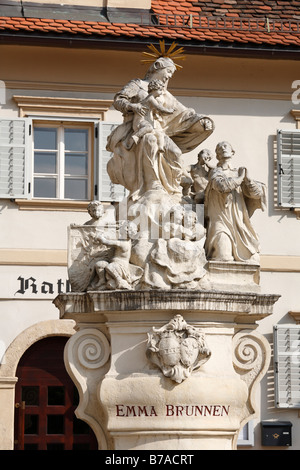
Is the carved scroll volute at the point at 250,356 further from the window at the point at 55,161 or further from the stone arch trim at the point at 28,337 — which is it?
the window at the point at 55,161

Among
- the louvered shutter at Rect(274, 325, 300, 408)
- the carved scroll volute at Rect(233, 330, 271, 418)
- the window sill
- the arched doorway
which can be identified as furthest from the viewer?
the window sill

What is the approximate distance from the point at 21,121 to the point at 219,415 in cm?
949

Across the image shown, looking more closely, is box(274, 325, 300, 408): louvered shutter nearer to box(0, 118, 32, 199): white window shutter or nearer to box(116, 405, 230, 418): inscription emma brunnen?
box(0, 118, 32, 199): white window shutter

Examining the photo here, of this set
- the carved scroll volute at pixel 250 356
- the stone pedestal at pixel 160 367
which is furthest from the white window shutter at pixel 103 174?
the stone pedestal at pixel 160 367

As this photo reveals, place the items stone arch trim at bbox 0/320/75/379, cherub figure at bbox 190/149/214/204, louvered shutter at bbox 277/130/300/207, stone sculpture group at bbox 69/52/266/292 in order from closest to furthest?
stone sculpture group at bbox 69/52/266/292, cherub figure at bbox 190/149/214/204, stone arch trim at bbox 0/320/75/379, louvered shutter at bbox 277/130/300/207

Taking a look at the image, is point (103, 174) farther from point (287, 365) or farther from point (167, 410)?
point (167, 410)

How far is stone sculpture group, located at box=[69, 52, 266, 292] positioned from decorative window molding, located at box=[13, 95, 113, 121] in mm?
7639

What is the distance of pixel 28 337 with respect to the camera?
2053cm

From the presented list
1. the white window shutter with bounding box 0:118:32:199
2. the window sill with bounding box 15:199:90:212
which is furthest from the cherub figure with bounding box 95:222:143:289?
the white window shutter with bounding box 0:118:32:199

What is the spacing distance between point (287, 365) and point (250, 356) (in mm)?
8024

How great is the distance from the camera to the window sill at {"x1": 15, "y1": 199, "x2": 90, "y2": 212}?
20797 mm

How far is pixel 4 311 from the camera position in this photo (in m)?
20.5

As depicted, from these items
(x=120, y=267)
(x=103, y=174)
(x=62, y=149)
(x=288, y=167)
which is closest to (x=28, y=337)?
(x=103, y=174)

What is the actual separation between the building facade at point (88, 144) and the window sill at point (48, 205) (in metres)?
0.02
